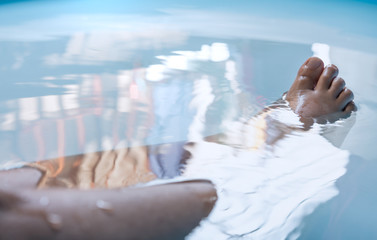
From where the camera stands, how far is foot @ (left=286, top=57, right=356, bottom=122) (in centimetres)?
99

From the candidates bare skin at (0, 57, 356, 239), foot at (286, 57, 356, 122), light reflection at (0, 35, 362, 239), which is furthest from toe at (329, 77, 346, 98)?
bare skin at (0, 57, 356, 239)

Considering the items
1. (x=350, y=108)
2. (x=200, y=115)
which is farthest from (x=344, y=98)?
(x=200, y=115)

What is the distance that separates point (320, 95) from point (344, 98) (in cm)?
6

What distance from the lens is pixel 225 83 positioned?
4.10ft

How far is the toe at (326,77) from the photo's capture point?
1030mm

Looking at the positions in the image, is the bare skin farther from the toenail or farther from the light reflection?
the toenail

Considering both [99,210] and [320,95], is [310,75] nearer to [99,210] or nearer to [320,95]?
[320,95]

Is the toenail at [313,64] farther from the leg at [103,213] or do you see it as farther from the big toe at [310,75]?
the leg at [103,213]

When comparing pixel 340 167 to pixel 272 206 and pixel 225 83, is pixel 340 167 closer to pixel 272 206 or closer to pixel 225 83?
pixel 272 206

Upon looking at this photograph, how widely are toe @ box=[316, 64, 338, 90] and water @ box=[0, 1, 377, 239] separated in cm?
12

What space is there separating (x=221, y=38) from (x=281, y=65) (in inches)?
19.3

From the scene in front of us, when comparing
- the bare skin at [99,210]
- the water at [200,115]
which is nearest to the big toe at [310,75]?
the water at [200,115]

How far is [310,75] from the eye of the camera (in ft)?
3.47

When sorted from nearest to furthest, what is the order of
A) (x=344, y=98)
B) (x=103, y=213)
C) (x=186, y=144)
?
(x=103, y=213)
(x=186, y=144)
(x=344, y=98)
